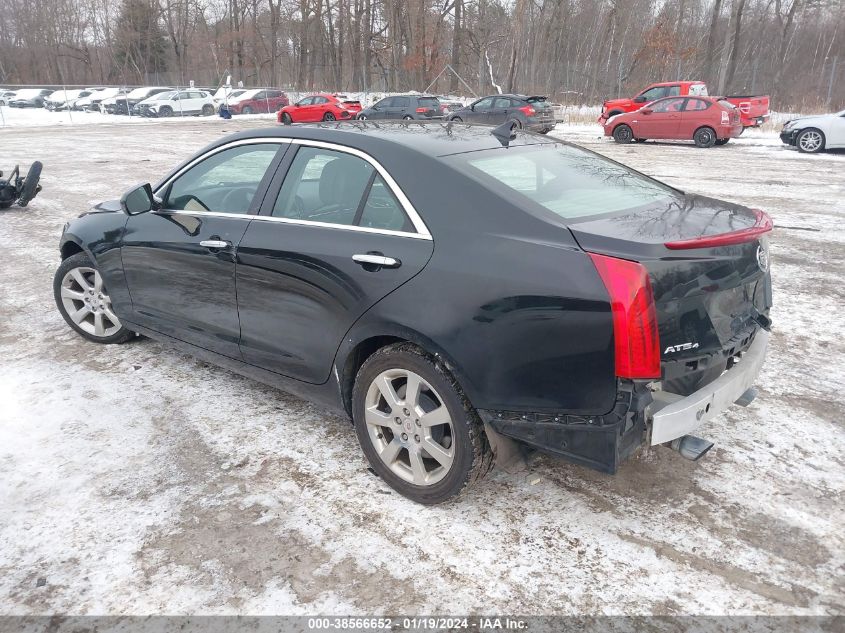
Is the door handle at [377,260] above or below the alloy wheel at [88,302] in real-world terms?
above

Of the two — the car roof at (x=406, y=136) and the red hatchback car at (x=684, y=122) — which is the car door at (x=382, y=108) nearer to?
the red hatchback car at (x=684, y=122)

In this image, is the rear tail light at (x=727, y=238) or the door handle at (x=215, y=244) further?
the door handle at (x=215, y=244)

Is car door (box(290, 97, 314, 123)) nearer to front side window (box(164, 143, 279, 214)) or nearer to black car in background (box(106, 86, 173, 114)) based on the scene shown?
black car in background (box(106, 86, 173, 114))

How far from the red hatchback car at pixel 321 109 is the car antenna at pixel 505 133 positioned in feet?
92.7

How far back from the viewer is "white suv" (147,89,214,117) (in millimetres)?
37750

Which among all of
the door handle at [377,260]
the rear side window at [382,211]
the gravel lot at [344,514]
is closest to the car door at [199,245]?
the gravel lot at [344,514]

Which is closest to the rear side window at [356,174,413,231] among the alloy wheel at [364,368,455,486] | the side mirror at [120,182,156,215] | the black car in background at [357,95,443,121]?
the alloy wheel at [364,368,455,486]

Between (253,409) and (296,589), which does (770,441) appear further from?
(253,409)

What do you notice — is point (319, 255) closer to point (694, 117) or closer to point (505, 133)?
point (505, 133)

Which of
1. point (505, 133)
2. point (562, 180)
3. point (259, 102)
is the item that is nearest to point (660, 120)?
point (505, 133)

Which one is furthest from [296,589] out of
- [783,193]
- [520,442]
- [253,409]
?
[783,193]

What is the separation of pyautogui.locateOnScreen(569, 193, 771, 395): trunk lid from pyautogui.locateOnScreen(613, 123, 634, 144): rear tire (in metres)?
19.5

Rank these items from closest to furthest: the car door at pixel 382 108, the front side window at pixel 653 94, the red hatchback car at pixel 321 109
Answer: the front side window at pixel 653 94
the car door at pixel 382 108
the red hatchback car at pixel 321 109

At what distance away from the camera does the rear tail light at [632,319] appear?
237cm
